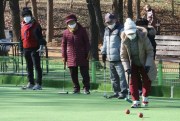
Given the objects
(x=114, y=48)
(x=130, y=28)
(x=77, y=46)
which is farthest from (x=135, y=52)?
(x=77, y=46)

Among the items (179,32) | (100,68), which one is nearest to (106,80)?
(100,68)

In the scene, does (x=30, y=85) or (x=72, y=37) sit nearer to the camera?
(x=72, y=37)

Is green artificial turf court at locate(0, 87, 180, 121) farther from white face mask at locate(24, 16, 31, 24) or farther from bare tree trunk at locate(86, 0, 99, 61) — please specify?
bare tree trunk at locate(86, 0, 99, 61)

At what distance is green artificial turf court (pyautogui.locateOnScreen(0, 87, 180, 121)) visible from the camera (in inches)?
427

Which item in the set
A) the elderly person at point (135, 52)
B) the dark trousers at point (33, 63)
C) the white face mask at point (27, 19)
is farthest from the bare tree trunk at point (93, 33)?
the elderly person at point (135, 52)

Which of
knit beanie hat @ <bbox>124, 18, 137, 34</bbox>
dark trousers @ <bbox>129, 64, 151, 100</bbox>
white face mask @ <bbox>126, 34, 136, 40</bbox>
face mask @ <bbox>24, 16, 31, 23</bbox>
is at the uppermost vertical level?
face mask @ <bbox>24, 16, 31, 23</bbox>

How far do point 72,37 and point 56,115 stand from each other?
4595 mm

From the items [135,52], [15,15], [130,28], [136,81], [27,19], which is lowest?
[136,81]

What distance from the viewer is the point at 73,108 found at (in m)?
12.4

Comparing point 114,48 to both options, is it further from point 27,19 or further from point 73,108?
point 27,19

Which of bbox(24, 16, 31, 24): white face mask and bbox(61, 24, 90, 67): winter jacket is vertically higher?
bbox(24, 16, 31, 24): white face mask

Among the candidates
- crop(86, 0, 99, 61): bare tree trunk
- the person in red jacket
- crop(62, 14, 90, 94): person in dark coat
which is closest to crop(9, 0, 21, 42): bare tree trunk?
crop(86, 0, 99, 61): bare tree trunk

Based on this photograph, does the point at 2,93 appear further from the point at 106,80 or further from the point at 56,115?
the point at 56,115

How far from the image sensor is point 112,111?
38.9 ft
